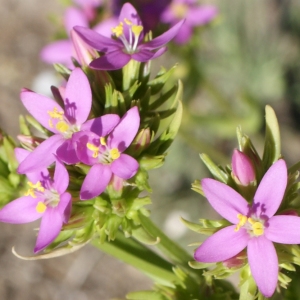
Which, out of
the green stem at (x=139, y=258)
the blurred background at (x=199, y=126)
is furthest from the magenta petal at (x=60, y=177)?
the blurred background at (x=199, y=126)

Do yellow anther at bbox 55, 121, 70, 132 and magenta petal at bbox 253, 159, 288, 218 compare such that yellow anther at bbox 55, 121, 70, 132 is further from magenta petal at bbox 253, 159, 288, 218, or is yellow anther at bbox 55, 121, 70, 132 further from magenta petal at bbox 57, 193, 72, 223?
magenta petal at bbox 253, 159, 288, 218

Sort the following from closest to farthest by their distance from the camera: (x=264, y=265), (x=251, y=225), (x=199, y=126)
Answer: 1. (x=264, y=265)
2. (x=251, y=225)
3. (x=199, y=126)

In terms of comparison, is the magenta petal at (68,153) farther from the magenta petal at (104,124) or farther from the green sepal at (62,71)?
the green sepal at (62,71)

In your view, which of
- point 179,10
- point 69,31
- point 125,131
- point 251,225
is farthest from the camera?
point 179,10

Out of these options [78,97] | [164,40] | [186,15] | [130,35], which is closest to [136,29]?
[130,35]

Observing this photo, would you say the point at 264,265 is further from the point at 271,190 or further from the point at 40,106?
the point at 40,106

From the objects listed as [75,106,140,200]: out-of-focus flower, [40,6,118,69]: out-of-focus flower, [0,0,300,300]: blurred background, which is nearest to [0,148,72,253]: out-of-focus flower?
[75,106,140,200]: out-of-focus flower
